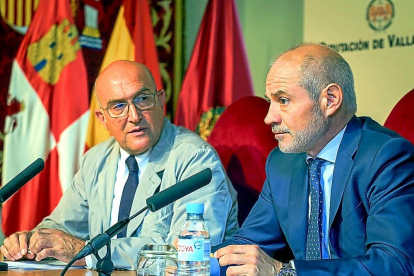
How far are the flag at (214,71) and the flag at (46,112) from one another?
70 centimetres

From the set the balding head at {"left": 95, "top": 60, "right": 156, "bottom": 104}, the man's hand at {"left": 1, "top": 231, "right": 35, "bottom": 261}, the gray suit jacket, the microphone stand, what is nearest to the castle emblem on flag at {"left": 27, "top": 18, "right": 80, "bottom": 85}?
the gray suit jacket

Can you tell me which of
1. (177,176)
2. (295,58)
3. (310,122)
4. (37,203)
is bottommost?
(37,203)

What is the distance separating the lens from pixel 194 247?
7.06ft

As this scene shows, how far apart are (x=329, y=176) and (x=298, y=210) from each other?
182mm

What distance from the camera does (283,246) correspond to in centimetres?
294

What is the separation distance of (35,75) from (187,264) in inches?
108

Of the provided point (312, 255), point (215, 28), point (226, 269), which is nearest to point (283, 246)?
point (312, 255)

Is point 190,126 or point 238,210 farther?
point 190,126

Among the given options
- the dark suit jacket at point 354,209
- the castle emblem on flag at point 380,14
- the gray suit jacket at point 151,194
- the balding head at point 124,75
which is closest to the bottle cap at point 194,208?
the dark suit jacket at point 354,209

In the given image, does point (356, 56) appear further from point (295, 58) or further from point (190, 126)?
point (295, 58)

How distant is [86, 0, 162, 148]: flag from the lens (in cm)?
477

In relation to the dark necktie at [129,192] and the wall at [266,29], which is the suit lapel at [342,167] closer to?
the dark necktie at [129,192]

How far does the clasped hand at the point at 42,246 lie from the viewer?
9.73 feet

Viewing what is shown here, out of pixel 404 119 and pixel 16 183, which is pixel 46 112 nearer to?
pixel 16 183
